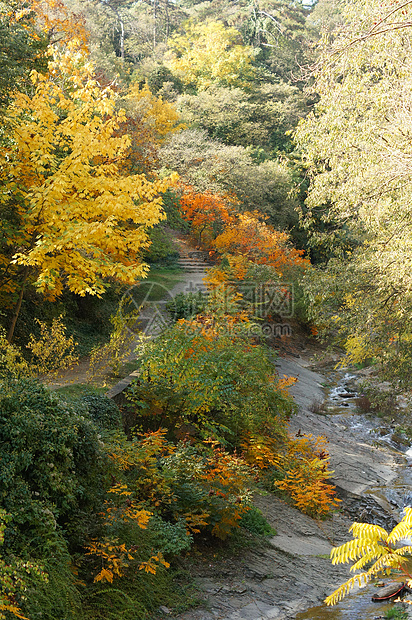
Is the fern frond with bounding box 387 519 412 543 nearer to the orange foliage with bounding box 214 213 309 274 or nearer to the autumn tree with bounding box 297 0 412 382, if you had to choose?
the autumn tree with bounding box 297 0 412 382

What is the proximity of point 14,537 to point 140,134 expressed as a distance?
52.7ft

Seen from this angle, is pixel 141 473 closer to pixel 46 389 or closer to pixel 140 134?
pixel 46 389

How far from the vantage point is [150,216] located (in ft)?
25.5

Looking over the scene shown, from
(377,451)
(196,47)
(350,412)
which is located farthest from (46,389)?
(196,47)

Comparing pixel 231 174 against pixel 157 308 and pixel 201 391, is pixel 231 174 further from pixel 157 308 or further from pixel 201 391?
pixel 201 391

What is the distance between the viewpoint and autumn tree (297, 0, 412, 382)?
27.3ft

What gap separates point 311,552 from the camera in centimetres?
677

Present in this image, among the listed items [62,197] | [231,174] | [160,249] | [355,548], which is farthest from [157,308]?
[231,174]

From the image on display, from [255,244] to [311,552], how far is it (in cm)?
1457

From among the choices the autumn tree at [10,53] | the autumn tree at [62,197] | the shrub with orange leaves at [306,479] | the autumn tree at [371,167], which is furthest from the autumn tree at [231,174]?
the shrub with orange leaves at [306,479]

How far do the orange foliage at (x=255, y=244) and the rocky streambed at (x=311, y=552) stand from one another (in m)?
7.31

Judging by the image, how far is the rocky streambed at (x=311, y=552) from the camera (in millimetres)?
5051

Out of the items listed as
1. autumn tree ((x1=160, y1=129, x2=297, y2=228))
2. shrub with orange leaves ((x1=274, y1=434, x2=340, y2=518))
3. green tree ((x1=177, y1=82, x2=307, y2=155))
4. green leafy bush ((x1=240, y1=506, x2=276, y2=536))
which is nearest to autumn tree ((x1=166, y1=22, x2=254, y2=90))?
green tree ((x1=177, y1=82, x2=307, y2=155))

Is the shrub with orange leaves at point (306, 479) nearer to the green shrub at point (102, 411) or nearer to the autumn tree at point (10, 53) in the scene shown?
the green shrub at point (102, 411)
